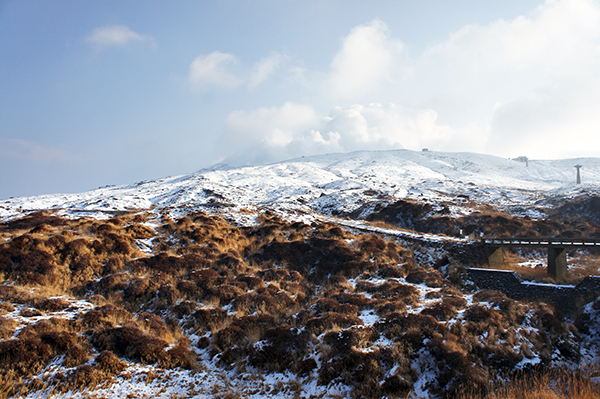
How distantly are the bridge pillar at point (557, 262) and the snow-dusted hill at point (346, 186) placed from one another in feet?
99.4

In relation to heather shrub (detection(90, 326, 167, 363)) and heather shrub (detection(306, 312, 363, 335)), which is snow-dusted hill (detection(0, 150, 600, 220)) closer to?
heather shrub (detection(306, 312, 363, 335))

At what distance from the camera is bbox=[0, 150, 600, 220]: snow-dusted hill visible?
6856 cm

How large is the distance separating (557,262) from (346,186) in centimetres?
7723

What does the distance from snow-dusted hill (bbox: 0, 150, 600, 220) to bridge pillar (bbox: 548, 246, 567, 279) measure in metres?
30.3

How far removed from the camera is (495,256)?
25734mm

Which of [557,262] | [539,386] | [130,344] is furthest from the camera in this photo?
[557,262]

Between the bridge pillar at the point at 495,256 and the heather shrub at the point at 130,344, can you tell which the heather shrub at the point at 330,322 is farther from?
the bridge pillar at the point at 495,256

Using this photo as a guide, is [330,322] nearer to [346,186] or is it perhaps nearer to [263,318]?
[263,318]

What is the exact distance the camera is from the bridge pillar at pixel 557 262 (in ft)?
73.5

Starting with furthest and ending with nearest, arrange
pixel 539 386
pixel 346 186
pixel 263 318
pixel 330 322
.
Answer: pixel 346 186, pixel 263 318, pixel 330 322, pixel 539 386

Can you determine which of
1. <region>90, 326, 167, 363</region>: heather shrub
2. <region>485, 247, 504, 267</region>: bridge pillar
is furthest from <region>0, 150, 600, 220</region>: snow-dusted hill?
<region>90, 326, 167, 363</region>: heather shrub

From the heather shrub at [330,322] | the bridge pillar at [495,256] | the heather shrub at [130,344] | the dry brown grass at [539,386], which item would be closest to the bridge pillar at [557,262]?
the bridge pillar at [495,256]

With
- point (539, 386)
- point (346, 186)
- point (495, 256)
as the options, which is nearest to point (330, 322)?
point (539, 386)

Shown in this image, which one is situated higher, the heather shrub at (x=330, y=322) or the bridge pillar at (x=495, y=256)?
the heather shrub at (x=330, y=322)
